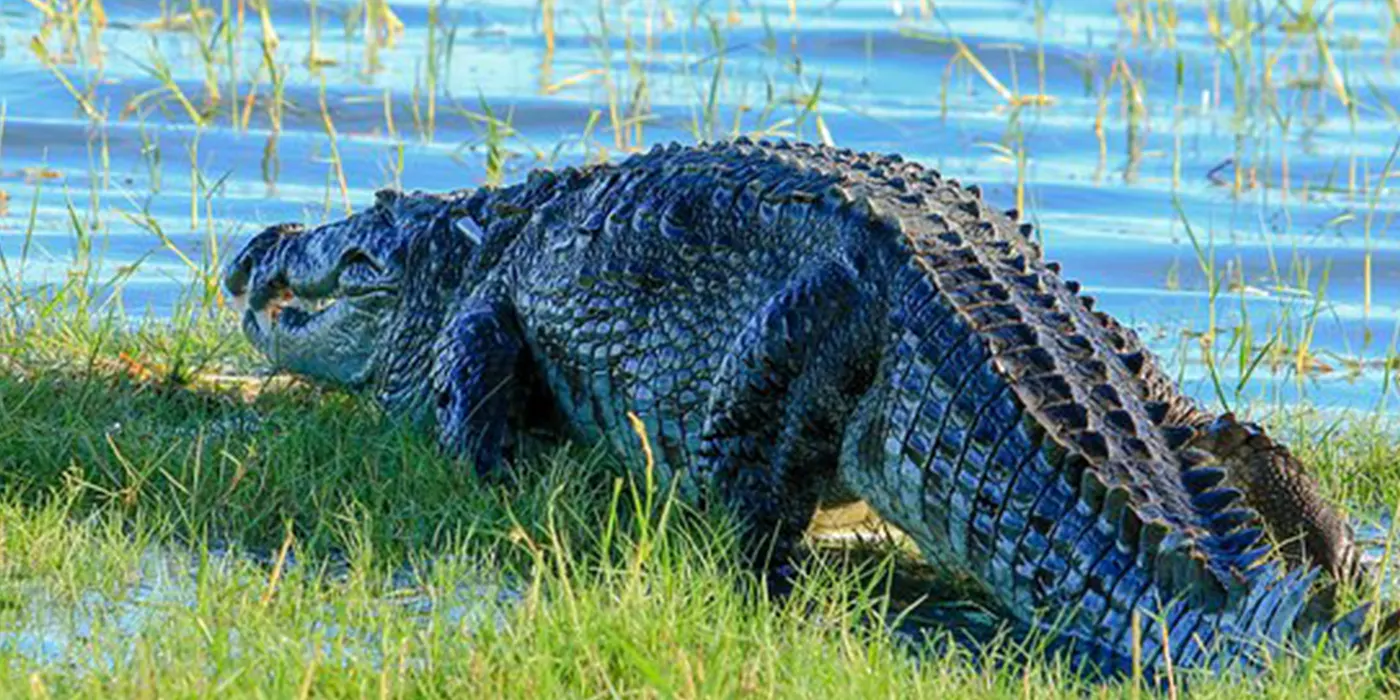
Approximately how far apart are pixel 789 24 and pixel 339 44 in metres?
2.21

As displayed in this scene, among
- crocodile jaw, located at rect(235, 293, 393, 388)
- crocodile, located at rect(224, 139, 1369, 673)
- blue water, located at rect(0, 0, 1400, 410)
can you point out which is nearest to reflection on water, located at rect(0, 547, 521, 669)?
crocodile, located at rect(224, 139, 1369, 673)

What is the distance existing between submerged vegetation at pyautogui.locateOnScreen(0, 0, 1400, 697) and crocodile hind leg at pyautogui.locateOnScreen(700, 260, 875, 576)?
0.32 ft

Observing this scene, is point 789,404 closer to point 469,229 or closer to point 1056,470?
point 1056,470

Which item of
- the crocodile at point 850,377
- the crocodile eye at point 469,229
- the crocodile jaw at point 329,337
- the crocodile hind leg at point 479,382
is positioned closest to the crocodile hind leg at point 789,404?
the crocodile at point 850,377

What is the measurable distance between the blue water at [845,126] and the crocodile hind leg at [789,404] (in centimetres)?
215

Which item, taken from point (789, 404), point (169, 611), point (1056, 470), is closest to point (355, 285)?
point (789, 404)

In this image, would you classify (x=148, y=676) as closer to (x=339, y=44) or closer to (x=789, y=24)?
(x=339, y=44)

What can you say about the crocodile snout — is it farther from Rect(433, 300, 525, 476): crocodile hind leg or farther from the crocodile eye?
Rect(433, 300, 525, 476): crocodile hind leg

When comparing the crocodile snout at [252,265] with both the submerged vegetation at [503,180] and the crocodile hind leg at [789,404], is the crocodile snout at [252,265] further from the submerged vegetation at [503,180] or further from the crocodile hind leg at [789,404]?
the crocodile hind leg at [789,404]

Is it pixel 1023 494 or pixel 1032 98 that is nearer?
pixel 1023 494

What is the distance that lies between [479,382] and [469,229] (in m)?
0.56

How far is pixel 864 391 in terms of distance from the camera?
14.8 feet

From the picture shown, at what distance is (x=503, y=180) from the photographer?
8852 millimetres

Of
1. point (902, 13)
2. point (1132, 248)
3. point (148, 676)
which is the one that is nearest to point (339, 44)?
point (902, 13)
